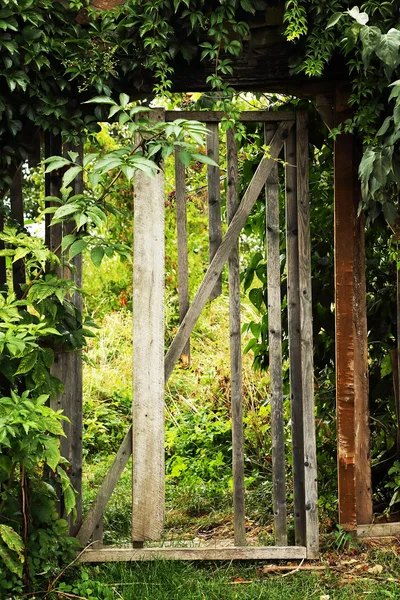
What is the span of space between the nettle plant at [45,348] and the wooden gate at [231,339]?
0.32 meters

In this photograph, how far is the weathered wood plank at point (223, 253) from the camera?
4532mm

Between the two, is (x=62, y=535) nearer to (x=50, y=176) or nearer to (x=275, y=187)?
(x=50, y=176)

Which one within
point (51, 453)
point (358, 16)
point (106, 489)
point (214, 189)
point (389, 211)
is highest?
point (358, 16)

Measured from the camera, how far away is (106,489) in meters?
4.54

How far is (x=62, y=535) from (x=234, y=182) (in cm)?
215

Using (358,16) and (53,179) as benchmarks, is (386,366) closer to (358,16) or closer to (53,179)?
(358,16)

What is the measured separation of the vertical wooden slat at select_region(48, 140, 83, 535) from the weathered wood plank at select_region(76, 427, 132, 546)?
0.07 meters

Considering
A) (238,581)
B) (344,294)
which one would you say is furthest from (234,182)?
(238,581)

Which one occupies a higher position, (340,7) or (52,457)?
(340,7)

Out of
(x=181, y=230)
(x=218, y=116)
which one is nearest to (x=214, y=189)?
(x=181, y=230)

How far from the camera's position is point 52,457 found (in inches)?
143

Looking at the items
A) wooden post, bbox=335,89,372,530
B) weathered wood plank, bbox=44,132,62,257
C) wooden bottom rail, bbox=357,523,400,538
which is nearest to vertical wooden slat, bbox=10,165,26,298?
weathered wood plank, bbox=44,132,62,257

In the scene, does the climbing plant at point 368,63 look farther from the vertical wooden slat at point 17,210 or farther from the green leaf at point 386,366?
the vertical wooden slat at point 17,210

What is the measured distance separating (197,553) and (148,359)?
1.13m
